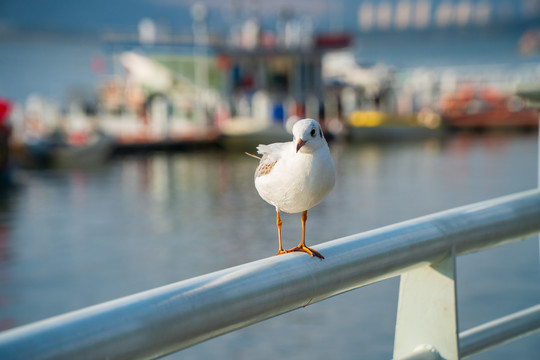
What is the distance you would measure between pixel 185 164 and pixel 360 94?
2144cm

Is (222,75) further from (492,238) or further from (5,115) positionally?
(492,238)

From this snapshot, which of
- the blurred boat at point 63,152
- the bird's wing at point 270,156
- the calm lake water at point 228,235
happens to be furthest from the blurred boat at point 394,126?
the bird's wing at point 270,156

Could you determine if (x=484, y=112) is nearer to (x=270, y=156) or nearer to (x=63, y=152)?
(x=63, y=152)

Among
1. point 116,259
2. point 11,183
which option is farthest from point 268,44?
point 116,259

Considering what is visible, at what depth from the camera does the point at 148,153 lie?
1093 inches

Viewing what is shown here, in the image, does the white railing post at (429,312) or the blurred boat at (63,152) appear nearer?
the white railing post at (429,312)

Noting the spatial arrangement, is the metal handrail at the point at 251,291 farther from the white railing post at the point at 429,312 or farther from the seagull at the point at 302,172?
the seagull at the point at 302,172

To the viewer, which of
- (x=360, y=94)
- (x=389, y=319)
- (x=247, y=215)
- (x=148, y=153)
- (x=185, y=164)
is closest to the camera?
(x=389, y=319)

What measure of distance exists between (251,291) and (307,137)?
50 centimetres

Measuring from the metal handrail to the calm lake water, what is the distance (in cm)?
571

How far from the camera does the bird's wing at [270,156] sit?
63.2 inches

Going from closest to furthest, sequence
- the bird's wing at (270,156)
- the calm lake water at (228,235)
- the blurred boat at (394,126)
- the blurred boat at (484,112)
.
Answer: the bird's wing at (270,156)
the calm lake water at (228,235)
the blurred boat at (394,126)
the blurred boat at (484,112)

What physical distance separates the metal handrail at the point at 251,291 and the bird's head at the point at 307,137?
27cm

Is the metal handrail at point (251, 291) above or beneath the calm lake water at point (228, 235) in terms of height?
above
